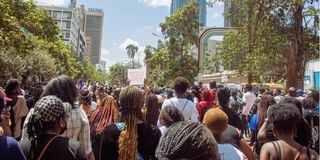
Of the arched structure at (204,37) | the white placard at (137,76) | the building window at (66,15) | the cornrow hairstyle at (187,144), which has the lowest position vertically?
the cornrow hairstyle at (187,144)

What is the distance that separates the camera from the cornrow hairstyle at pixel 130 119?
3.51 meters

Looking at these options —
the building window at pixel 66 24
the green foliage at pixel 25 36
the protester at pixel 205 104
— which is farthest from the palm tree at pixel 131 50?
the protester at pixel 205 104

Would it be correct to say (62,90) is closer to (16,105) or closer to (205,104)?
(16,105)

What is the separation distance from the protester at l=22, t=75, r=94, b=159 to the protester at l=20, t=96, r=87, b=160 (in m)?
0.81

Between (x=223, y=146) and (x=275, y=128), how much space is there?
1.61ft

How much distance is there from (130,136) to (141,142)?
0.13 meters

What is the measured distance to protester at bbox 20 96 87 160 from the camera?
278cm

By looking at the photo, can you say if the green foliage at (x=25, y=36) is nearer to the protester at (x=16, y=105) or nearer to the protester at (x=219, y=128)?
the protester at (x=16, y=105)

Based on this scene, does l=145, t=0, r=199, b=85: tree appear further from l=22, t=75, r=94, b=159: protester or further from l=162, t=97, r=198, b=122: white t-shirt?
l=22, t=75, r=94, b=159: protester

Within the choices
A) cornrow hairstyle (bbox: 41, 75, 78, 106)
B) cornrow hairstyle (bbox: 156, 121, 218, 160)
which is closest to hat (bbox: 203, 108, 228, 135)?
cornrow hairstyle (bbox: 41, 75, 78, 106)

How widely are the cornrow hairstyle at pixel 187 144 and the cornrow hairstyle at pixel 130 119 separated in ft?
4.78

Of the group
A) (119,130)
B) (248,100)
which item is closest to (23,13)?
(248,100)

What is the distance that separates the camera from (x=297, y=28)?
59.8ft

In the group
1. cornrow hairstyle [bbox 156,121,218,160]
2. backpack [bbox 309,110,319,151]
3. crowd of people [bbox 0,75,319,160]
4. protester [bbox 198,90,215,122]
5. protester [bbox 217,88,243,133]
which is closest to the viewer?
cornrow hairstyle [bbox 156,121,218,160]
